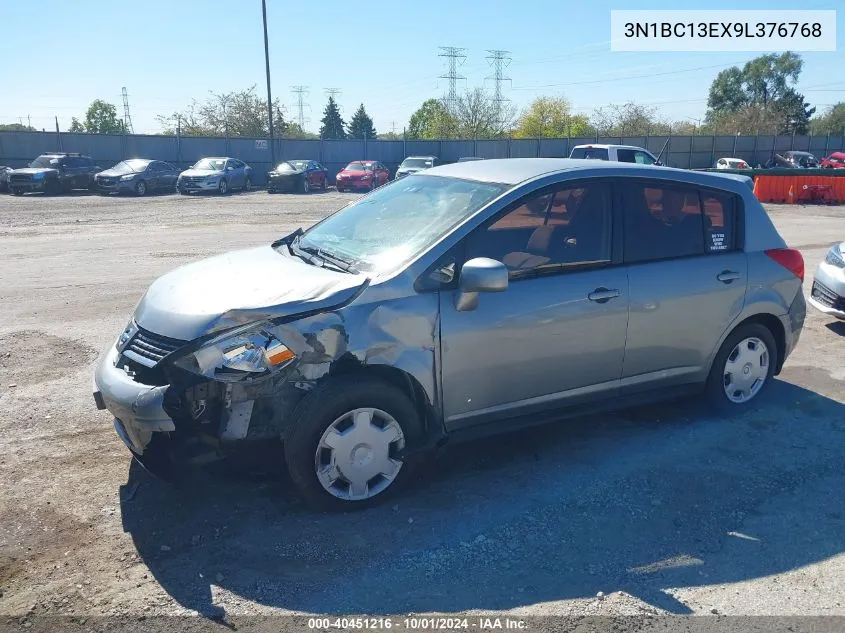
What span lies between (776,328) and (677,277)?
47.4 inches

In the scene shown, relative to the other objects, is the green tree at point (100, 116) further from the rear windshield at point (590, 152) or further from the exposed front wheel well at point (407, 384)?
the exposed front wheel well at point (407, 384)

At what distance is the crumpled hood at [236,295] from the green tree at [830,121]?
99.4 metres

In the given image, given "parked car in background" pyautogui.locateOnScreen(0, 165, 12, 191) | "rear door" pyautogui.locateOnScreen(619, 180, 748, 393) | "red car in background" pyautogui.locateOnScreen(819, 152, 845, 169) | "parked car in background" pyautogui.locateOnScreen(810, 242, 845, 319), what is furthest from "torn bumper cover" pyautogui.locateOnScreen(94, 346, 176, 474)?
"red car in background" pyautogui.locateOnScreen(819, 152, 845, 169)

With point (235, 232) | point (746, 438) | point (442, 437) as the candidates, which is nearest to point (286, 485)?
point (442, 437)

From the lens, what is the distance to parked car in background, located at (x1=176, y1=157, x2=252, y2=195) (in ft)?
95.0

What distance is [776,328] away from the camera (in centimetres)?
530

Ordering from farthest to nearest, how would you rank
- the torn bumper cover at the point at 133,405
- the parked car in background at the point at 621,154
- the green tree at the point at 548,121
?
the green tree at the point at 548,121
the parked car in background at the point at 621,154
the torn bumper cover at the point at 133,405

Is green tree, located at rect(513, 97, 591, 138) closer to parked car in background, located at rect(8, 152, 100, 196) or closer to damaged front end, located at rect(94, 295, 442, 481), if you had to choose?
parked car in background, located at rect(8, 152, 100, 196)

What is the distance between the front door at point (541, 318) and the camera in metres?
3.94

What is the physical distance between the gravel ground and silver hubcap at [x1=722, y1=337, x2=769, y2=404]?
182mm

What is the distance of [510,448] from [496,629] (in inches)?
69.5

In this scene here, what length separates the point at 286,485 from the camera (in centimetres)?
404

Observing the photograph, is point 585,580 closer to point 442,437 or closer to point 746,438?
point 442,437

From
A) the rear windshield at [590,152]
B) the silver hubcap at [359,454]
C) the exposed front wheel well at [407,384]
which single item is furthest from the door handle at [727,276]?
the rear windshield at [590,152]
